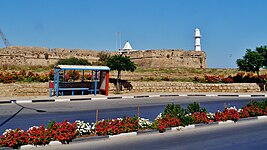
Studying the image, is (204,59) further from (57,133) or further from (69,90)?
(57,133)

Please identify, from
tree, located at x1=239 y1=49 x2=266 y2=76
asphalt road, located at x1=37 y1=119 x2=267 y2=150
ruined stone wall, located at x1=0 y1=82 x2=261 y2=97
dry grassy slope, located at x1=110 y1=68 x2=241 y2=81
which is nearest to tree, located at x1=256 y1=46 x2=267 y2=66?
tree, located at x1=239 y1=49 x2=266 y2=76

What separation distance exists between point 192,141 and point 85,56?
139 feet

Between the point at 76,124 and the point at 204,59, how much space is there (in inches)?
2108

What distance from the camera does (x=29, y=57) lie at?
4219 centimetres

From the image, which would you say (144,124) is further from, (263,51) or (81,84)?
(263,51)

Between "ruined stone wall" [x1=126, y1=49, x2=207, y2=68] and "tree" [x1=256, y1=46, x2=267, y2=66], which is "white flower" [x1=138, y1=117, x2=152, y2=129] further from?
"ruined stone wall" [x1=126, y1=49, x2=207, y2=68]

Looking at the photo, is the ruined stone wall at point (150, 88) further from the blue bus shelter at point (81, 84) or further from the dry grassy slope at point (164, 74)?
the dry grassy slope at point (164, 74)

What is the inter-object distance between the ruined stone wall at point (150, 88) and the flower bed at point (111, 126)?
12.0 meters

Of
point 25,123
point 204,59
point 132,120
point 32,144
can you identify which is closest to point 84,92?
point 25,123

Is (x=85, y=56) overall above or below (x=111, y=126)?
above

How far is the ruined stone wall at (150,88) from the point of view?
18.6m

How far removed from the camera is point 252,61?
2678 centimetres

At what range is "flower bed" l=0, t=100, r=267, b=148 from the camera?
6.37 m

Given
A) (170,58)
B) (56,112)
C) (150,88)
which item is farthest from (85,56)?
(56,112)
